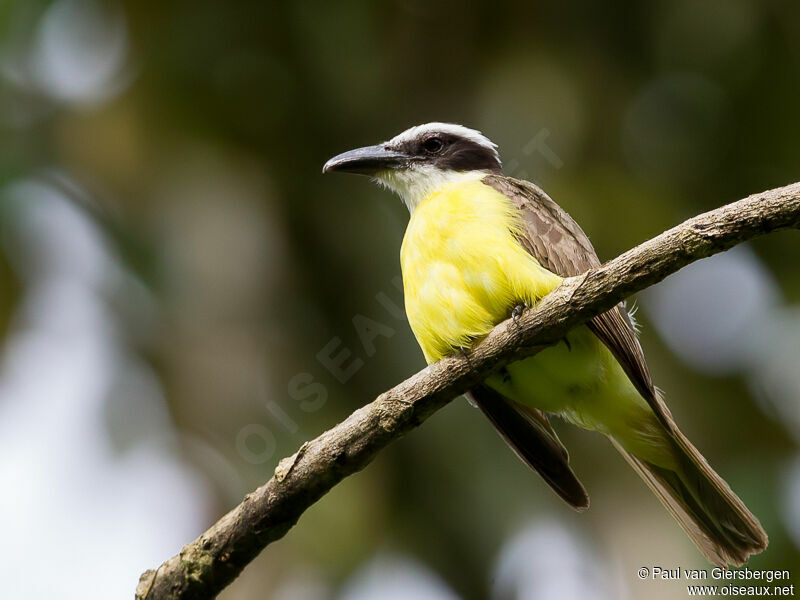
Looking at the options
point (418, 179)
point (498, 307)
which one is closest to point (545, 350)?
point (498, 307)

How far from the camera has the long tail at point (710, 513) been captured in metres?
4.36

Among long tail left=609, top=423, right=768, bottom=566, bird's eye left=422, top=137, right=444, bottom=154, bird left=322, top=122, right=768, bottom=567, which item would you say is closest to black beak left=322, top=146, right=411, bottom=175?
bird's eye left=422, top=137, right=444, bottom=154

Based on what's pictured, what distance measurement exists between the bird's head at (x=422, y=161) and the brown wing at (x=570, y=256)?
489mm

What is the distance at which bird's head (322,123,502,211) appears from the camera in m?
5.00

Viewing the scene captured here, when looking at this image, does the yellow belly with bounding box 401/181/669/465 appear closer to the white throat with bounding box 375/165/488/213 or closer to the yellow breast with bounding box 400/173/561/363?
the yellow breast with bounding box 400/173/561/363

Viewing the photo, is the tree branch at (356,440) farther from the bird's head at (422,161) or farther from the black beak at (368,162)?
the black beak at (368,162)

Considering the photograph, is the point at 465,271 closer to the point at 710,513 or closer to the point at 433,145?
the point at 433,145

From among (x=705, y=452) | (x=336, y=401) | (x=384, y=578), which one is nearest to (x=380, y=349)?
(x=336, y=401)

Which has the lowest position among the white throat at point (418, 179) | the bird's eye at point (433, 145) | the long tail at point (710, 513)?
the long tail at point (710, 513)

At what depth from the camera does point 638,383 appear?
13.4 ft

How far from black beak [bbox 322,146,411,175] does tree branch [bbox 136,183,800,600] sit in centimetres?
171

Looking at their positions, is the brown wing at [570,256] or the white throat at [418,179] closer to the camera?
the brown wing at [570,256]

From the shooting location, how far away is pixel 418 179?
502 centimetres

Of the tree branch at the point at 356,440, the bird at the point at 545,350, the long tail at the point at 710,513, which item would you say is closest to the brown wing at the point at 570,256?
the bird at the point at 545,350
